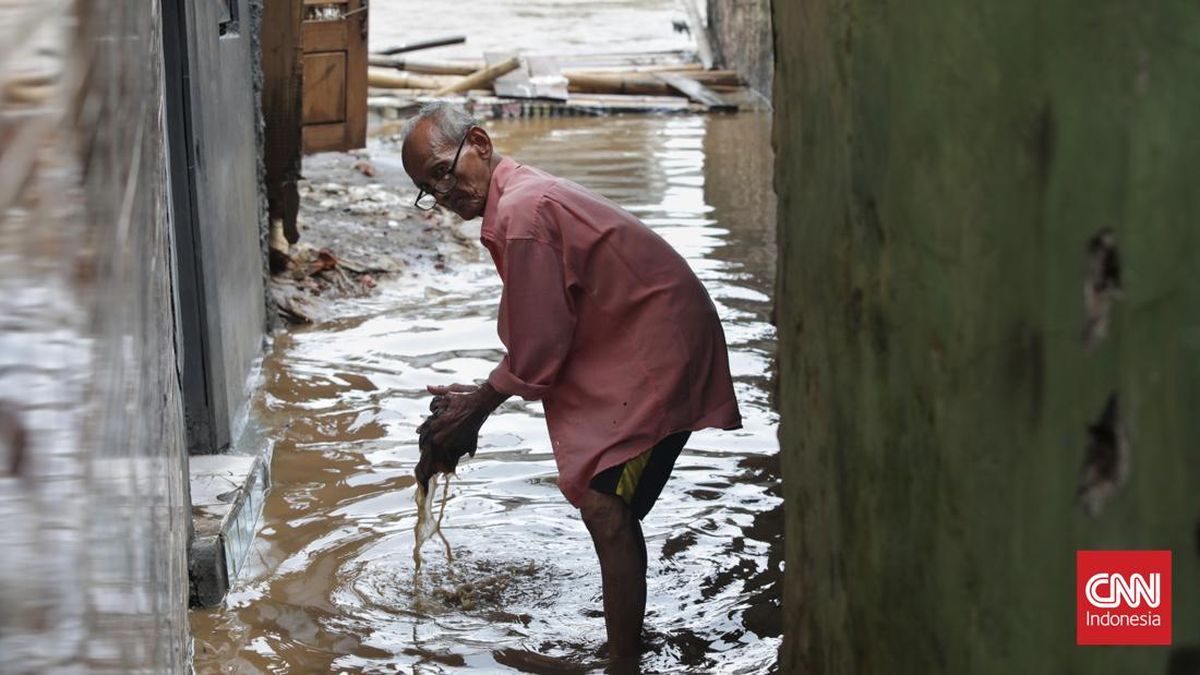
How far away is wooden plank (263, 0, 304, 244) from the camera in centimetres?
821

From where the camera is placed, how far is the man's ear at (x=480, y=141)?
13.0 ft

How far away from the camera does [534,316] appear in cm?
381

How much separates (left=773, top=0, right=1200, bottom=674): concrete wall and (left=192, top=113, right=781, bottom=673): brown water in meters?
1.80

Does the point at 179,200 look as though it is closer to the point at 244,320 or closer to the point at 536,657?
the point at 244,320

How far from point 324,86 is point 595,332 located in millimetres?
6692

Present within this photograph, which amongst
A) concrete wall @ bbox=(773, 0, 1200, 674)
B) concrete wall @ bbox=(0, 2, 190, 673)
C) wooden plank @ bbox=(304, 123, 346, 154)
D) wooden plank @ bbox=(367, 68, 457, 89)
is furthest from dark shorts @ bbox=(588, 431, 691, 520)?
wooden plank @ bbox=(367, 68, 457, 89)

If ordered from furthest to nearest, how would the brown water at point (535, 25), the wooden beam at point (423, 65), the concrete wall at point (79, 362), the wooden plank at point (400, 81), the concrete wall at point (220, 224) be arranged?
the brown water at point (535, 25)
the wooden beam at point (423, 65)
the wooden plank at point (400, 81)
the concrete wall at point (220, 224)
the concrete wall at point (79, 362)

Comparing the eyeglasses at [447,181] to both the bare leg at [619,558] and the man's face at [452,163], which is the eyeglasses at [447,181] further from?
the bare leg at [619,558]

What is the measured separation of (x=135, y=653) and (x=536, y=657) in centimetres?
246

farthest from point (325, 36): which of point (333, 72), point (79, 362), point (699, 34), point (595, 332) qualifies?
point (699, 34)

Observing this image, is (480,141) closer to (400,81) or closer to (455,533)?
(455,533)

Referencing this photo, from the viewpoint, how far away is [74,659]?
4.66 feet

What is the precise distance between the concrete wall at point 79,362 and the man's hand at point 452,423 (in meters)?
1.76

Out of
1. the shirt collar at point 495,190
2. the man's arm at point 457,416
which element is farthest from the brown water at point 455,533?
the shirt collar at point 495,190
